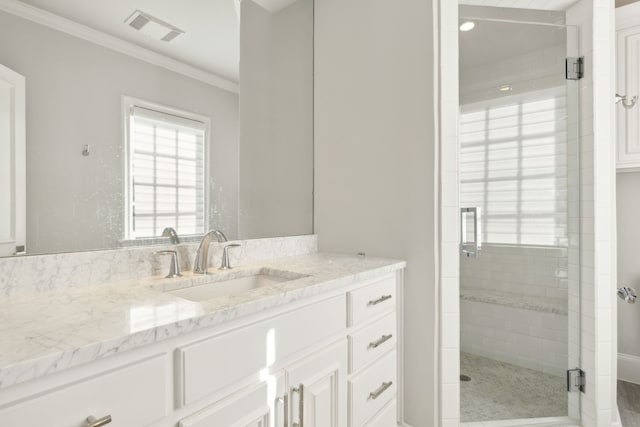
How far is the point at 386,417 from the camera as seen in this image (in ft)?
5.08

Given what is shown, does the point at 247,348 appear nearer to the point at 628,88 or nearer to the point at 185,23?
the point at 185,23

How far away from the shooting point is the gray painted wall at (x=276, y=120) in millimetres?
1727

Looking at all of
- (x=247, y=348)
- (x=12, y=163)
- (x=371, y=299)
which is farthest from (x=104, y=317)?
(x=371, y=299)

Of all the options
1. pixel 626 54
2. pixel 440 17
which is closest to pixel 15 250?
pixel 440 17

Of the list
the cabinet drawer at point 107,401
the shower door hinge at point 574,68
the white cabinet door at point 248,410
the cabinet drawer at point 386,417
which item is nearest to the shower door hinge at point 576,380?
the cabinet drawer at point 386,417

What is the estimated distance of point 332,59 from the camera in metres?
1.99

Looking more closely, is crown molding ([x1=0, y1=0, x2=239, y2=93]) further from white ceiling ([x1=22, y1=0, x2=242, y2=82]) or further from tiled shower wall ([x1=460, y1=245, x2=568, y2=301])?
tiled shower wall ([x1=460, y1=245, x2=568, y2=301])

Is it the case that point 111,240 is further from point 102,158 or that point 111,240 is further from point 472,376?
point 472,376

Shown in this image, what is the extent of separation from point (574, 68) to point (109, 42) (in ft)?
7.32

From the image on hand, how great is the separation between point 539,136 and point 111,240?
2.28 m

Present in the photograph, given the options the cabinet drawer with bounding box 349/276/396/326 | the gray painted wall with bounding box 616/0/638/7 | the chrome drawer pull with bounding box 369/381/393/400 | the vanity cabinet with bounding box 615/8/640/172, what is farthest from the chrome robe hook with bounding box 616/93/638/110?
the chrome drawer pull with bounding box 369/381/393/400

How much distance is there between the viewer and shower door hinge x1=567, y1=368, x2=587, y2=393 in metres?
1.74

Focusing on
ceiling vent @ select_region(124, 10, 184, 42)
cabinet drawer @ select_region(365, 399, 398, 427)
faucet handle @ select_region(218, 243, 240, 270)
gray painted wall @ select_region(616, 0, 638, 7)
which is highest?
gray painted wall @ select_region(616, 0, 638, 7)

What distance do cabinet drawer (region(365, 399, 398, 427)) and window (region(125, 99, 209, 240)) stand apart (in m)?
1.15
